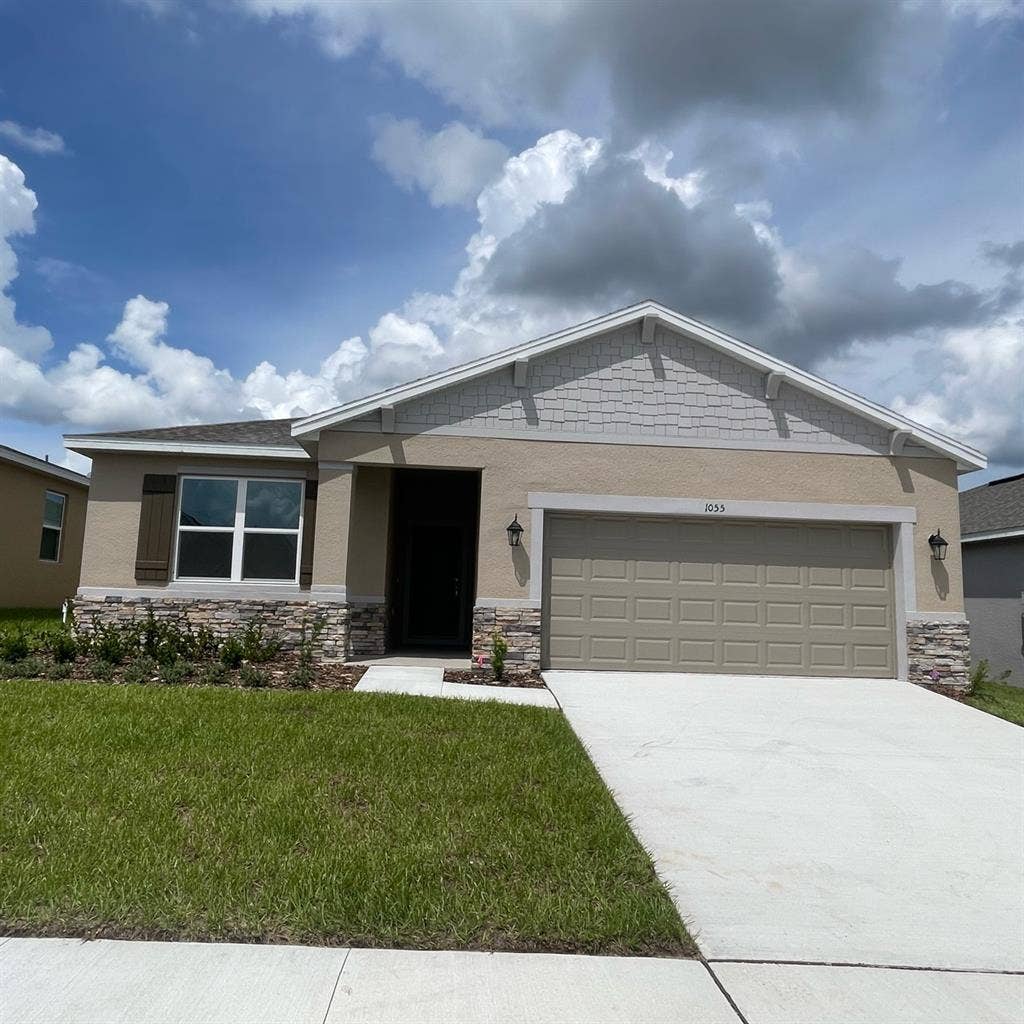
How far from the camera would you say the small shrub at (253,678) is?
876cm

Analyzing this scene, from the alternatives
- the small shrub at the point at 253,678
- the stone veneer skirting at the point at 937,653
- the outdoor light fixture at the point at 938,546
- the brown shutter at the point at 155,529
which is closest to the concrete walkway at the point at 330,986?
the small shrub at the point at 253,678

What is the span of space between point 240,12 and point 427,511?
26.6 ft

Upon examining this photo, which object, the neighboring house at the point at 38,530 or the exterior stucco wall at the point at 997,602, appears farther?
the neighboring house at the point at 38,530

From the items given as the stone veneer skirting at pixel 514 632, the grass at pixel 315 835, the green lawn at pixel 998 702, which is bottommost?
the grass at pixel 315 835

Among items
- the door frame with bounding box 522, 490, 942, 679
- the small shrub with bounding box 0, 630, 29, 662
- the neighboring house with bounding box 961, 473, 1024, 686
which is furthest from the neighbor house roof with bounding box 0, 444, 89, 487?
the neighboring house with bounding box 961, 473, 1024, 686

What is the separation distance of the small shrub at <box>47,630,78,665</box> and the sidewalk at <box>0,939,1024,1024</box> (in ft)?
23.8

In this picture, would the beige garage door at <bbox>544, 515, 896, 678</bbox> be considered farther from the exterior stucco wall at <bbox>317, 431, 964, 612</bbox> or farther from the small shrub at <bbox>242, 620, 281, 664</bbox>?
the small shrub at <bbox>242, 620, 281, 664</bbox>

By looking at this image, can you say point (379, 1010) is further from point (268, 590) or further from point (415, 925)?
point (268, 590)

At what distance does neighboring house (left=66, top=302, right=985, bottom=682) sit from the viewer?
35.3 feet

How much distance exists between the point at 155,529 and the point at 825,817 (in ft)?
35.8

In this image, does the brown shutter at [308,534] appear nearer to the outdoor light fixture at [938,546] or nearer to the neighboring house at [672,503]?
the neighboring house at [672,503]

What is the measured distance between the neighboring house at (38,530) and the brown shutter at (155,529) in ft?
18.9

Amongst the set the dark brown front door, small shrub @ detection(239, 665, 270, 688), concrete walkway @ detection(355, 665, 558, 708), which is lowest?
concrete walkway @ detection(355, 665, 558, 708)

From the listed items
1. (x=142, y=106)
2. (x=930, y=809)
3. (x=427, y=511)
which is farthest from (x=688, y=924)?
(x=142, y=106)
